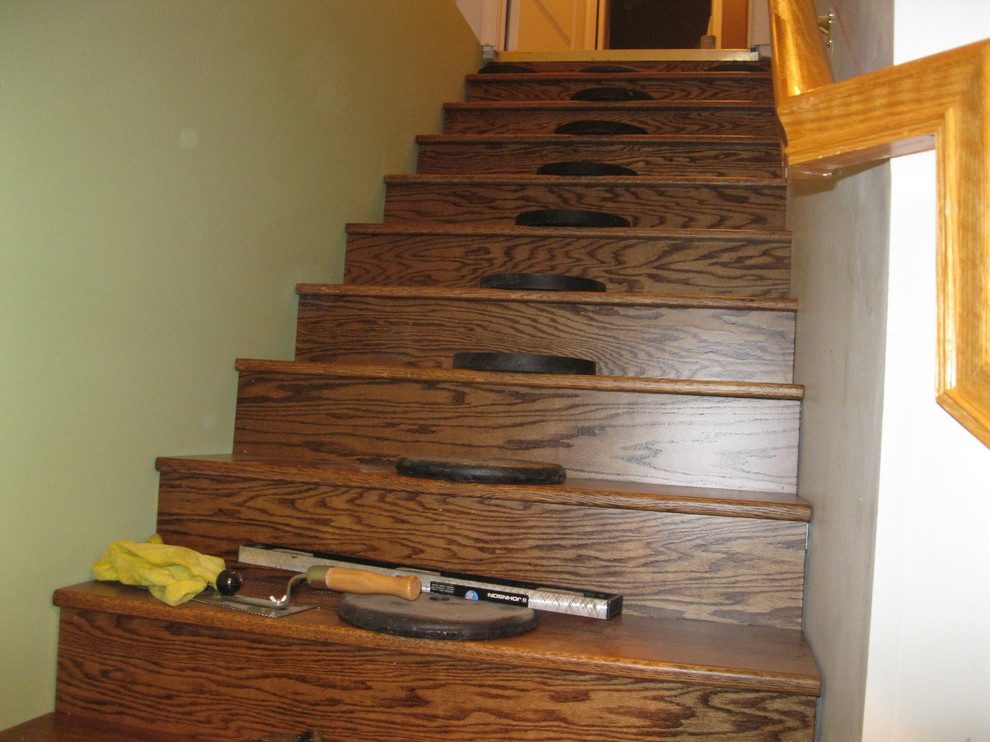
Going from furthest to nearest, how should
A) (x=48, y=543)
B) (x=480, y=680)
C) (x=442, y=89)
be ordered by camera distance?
1. (x=442, y=89)
2. (x=48, y=543)
3. (x=480, y=680)

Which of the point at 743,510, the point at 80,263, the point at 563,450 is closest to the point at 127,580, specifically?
the point at 80,263

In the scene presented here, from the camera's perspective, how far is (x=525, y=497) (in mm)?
1273

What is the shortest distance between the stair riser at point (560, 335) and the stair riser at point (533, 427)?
0.20 metres

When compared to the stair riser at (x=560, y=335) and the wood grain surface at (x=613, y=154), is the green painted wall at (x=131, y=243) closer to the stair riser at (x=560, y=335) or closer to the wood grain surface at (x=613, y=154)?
the stair riser at (x=560, y=335)

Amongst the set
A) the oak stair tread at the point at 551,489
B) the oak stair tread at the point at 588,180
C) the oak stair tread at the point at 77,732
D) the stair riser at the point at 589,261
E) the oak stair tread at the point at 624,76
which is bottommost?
the oak stair tread at the point at 77,732

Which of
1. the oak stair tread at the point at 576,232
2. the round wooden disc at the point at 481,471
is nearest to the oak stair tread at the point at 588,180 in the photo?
the oak stair tread at the point at 576,232

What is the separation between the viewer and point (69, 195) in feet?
3.97

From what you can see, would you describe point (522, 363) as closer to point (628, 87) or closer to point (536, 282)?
point (536, 282)

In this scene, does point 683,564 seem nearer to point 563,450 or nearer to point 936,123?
point 563,450

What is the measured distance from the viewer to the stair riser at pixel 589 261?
185cm

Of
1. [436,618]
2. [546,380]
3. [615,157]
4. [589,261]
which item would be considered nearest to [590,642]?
[436,618]

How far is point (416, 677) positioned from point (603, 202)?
1.43 meters

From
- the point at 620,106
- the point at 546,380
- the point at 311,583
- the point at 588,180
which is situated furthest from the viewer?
the point at 620,106

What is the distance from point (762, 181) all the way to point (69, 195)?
4.84ft
